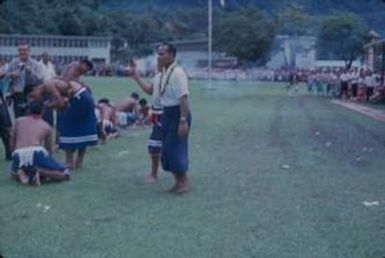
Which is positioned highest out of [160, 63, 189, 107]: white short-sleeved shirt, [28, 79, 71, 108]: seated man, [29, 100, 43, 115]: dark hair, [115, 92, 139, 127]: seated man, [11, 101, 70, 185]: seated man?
[160, 63, 189, 107]: white short-sleeved shirt

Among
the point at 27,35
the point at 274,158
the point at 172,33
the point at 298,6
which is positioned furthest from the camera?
the point at 172,33

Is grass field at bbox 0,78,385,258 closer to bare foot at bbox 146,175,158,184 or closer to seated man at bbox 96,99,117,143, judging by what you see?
bare foot at bbox 146,175,158,184

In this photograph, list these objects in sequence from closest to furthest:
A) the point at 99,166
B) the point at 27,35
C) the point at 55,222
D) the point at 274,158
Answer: the point at 55,222 → the point at 99,166 → the point at 274,158 → the point at 27,35

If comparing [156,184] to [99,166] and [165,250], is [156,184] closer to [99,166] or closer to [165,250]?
[99,166]

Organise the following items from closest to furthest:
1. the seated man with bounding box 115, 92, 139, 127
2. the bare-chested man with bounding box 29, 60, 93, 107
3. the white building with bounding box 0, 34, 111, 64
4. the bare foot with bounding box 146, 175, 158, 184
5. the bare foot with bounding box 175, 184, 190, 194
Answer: the bare foot with bounding box 175, 184, 190, 194
the bare foot with bounding box 146, 175, 158, 184
the bare-chested man with bounding box 29, 60, 93, 107
the seated man with bounding box 115, 92, 139, 127
the white building with bounding box 0, 34, 111, 64

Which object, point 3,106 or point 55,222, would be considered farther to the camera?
point 3,106

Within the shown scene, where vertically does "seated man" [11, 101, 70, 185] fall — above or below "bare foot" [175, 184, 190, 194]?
above

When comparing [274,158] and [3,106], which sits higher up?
[3,106]

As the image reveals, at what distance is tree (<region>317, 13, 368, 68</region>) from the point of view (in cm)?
5391

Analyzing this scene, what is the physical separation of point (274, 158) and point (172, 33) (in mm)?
76955

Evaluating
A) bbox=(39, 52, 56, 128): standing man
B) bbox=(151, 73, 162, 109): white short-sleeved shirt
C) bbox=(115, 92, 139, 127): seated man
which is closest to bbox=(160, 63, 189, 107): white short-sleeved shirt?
bbox=(151, 73, 162, 109): white short-sleeved shirt

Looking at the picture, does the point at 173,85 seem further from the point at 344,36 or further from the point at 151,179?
the point at 344,36

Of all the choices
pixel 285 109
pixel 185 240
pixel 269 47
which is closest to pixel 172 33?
pixel 269 47

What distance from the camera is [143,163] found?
1228cm
